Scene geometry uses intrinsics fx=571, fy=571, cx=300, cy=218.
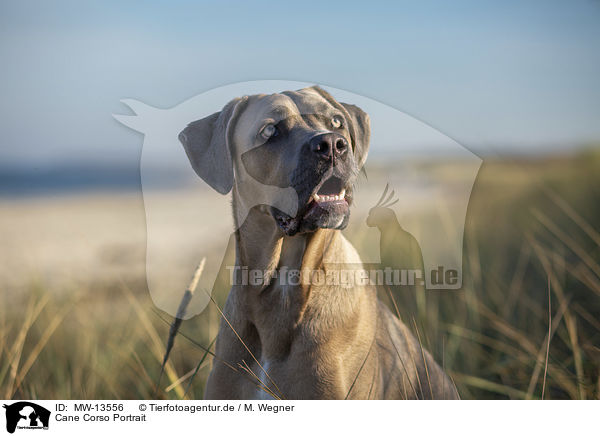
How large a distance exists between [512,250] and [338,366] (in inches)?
117

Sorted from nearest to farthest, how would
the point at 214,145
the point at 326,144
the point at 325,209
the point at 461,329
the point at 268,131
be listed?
1. the point at 326,144
2. the point at 325,209
3. the point at 268,131
4. the point at 214,145
5. the point at 461,329

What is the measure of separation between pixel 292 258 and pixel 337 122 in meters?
0.73

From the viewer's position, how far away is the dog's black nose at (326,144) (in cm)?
255

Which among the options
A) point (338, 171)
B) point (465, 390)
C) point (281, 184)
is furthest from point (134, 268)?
point (465, 390)

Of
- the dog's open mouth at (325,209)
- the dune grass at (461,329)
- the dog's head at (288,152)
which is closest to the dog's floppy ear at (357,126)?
the dog's head at (288,152)

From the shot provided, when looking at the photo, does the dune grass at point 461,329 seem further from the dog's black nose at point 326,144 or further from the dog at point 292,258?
the dog's black nose at point 326,144

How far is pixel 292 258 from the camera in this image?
295 centimetres

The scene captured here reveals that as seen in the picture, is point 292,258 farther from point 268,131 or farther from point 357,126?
point 357,126

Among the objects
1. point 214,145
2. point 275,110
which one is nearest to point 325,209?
point 275,110

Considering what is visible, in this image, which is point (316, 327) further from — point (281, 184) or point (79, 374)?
point (79, 374)

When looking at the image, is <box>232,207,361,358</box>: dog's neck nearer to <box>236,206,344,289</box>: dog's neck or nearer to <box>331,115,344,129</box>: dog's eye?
<box>236,206,344,289</box>: dog's neck

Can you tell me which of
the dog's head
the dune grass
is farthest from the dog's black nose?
the dune grass

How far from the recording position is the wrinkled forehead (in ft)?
9.21

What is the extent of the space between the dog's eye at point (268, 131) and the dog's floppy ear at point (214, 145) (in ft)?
0.70
